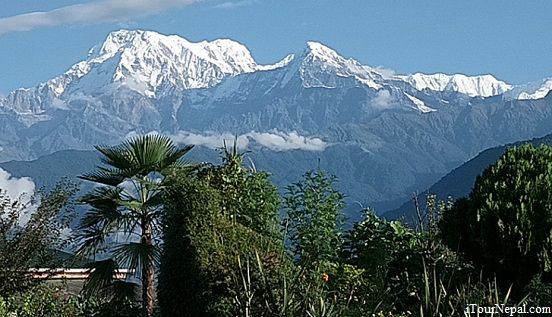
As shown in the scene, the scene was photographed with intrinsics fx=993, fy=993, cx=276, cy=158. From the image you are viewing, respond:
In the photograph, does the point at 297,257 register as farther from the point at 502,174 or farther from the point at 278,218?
the point at 502,174

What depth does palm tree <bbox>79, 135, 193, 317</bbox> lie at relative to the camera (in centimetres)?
1091

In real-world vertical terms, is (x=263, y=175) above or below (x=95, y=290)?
above

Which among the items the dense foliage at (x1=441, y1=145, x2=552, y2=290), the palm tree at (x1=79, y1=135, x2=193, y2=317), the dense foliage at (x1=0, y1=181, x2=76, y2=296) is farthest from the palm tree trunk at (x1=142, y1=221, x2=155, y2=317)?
the dense foliage at (x1=441, y1=145, x2=552, y2=290)

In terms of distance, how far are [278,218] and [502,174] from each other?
311 cm

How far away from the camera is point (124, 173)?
37.5ft

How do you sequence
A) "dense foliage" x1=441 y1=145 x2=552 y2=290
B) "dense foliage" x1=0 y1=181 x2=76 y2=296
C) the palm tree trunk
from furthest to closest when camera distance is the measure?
"dense foliage" x1=0 y1=181 x2=76 y2=296, the palm tree trunk, "dense foliage" x1=441 y1=145 x2=552 y2=290

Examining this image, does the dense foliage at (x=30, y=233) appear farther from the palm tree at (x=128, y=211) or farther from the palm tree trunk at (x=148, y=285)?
the palm tree trunk at (x=148, y=285)

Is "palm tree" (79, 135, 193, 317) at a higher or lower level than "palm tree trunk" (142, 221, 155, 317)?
higher

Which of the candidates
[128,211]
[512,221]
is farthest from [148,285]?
[512,221]

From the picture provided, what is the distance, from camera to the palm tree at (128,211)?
1091cm

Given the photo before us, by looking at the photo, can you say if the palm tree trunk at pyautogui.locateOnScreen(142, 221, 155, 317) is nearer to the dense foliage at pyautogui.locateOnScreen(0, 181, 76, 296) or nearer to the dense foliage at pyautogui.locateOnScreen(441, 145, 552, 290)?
the dense foliage at pyautogui.locateOnScreen(0, 181, 76, 296)

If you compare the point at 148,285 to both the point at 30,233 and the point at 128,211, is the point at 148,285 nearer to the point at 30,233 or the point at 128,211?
the point at 128,211

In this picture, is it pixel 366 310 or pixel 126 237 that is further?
pixel 126 237

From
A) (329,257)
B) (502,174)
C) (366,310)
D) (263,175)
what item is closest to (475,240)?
(502,174)
